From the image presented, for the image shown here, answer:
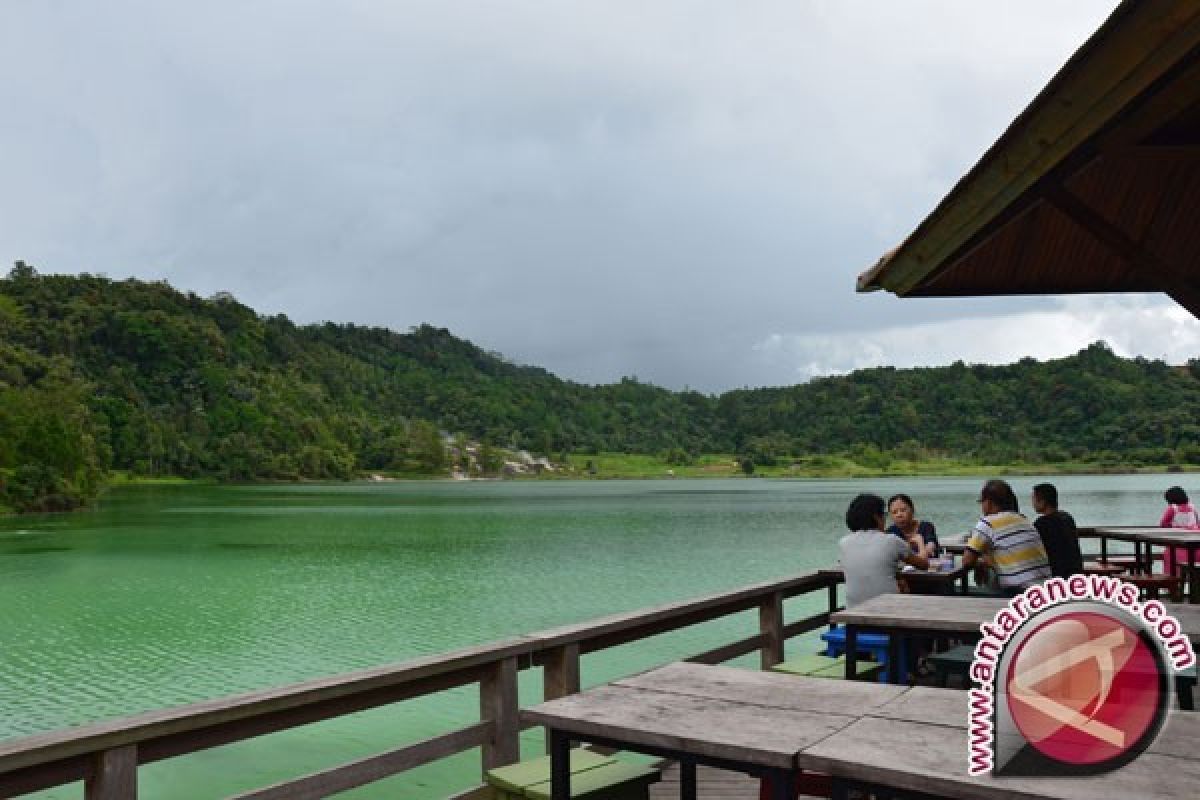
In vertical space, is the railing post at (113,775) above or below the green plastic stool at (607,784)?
above

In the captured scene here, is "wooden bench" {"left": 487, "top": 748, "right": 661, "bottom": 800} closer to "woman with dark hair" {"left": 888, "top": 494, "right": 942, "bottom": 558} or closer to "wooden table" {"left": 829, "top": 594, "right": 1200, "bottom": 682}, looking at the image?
"wooden table" {"left": 829, "top": 594, "right": 1200, "bottom": 682}

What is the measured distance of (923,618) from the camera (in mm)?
4125

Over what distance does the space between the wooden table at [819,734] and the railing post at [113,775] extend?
1.05 meters

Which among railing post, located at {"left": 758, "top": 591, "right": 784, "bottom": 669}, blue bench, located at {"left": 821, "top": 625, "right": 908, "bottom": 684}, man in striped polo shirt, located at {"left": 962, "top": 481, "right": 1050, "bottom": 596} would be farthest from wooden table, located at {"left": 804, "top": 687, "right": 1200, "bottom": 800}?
man in striped polo shirt, located at {"left": 962, "top": 481, "right": 1050, "bottom": 596}

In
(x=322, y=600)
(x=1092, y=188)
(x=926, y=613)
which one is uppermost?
(x=1092, y=188)

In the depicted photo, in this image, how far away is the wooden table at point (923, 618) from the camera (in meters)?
4.02

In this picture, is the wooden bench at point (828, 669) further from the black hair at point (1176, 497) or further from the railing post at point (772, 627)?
the black hair at point (1176, 497)

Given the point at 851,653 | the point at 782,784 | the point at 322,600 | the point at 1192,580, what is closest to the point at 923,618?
the point at 851,653

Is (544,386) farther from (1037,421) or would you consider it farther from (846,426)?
(1037,421)

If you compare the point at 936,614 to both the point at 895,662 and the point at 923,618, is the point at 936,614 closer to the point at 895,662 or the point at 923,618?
the point at 923,618

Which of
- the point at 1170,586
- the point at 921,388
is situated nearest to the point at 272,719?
the point at 1170,586

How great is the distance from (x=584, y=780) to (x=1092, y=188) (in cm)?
274

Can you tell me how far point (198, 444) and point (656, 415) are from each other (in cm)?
7062

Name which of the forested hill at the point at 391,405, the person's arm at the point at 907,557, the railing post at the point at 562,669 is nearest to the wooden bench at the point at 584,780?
the railing post at the point at 562,669
